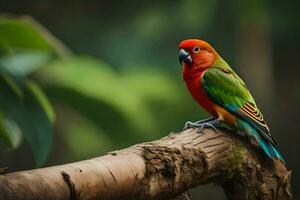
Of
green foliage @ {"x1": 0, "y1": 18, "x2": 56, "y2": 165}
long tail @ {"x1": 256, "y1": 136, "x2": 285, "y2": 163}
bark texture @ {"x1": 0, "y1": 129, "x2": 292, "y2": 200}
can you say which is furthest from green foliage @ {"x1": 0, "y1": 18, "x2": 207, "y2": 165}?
long tail @ {"x1": 256, "y1": 136, "x2": 285, "y2": 163}

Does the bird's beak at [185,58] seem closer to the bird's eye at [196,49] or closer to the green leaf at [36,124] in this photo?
the bird's eye at [196,49]

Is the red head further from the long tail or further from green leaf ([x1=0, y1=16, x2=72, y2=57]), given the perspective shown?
green leaf ([x1=0, y1=16, x2=72, y2=57])

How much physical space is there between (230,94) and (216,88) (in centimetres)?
7

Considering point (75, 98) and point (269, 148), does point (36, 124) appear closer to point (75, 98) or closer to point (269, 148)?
point (269, 148)

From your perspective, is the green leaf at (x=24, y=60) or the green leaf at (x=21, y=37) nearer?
the green leaf at (x=21, y=37)

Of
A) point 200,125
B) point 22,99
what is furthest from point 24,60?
point 200,125

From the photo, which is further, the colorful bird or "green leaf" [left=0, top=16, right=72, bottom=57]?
"green leaf" [left=0, top=16, right=72, bottom=57]

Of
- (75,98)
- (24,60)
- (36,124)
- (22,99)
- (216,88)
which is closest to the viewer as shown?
(216,88)

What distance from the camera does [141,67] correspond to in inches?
368

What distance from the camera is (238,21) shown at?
10273 millimetres

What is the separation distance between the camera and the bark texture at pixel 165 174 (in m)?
2.38

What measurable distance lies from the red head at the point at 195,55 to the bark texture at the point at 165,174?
1.73 feet

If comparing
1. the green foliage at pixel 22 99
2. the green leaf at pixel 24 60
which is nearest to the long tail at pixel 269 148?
the green foliage at pixel 22 99

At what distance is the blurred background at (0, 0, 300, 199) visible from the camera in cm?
686
